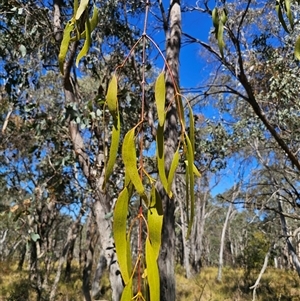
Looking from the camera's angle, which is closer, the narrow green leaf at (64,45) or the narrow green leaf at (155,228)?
the narrow green leaf at (155,228)

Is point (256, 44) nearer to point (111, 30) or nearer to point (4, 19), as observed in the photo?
point (111, 30)

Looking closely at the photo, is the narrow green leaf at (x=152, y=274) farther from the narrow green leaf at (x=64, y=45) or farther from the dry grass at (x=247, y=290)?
the dry grass at (x=247, y=290)

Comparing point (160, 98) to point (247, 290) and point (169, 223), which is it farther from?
point (247, 290)

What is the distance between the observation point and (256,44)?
450cm

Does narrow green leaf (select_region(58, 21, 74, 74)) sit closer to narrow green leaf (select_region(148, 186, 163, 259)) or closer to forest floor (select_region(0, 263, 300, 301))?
narrow green leaf (select_region(148, 186, 163, 259))

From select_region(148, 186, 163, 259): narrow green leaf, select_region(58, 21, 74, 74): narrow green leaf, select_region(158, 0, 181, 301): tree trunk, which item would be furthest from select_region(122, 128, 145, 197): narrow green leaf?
select_region(158, 0, 181, 301): tree trunk

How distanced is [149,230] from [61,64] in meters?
0.31

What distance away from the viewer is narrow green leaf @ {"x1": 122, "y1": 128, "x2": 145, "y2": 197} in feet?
1.40

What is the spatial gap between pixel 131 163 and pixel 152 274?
13 cm

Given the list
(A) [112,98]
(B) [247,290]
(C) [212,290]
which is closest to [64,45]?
(A) [112,98]

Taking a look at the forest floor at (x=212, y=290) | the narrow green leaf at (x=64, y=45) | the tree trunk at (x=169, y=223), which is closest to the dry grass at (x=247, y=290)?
the forest floor at (x=212, y=290)

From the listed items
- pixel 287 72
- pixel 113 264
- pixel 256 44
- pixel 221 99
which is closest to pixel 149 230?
pixel 113 264

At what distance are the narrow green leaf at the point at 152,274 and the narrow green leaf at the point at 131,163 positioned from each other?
0.20ft

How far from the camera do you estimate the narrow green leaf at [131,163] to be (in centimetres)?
43
